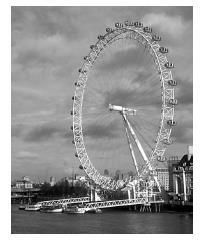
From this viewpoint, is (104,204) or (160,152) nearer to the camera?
(160,152)

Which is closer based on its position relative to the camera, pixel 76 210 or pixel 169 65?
pixel 169 65

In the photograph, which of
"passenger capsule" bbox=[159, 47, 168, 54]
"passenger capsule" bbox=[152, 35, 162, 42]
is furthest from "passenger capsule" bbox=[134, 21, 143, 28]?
"passenger capsule" bbox=[159, 47, 168, 54]

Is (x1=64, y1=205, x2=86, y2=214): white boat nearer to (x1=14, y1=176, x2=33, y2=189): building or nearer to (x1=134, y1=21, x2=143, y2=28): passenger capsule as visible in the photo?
(x1=134, y1=21, x2=143, y2=28): passenger capsule

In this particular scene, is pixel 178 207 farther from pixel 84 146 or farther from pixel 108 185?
pixel 84 146

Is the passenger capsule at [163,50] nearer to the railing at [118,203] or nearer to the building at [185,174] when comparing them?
the railing at [118,203]

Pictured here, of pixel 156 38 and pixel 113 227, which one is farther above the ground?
pixel 156 38

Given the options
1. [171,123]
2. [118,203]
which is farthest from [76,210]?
[171,123]

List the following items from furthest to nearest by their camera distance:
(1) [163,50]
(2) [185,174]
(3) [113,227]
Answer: (2) [185,174] < (1) [163,50] < (3) [113,227]

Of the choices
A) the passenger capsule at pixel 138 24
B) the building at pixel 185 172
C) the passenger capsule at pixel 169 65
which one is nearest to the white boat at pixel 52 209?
the building at pixel 185 172

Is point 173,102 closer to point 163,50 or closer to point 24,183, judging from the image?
point 163,50
